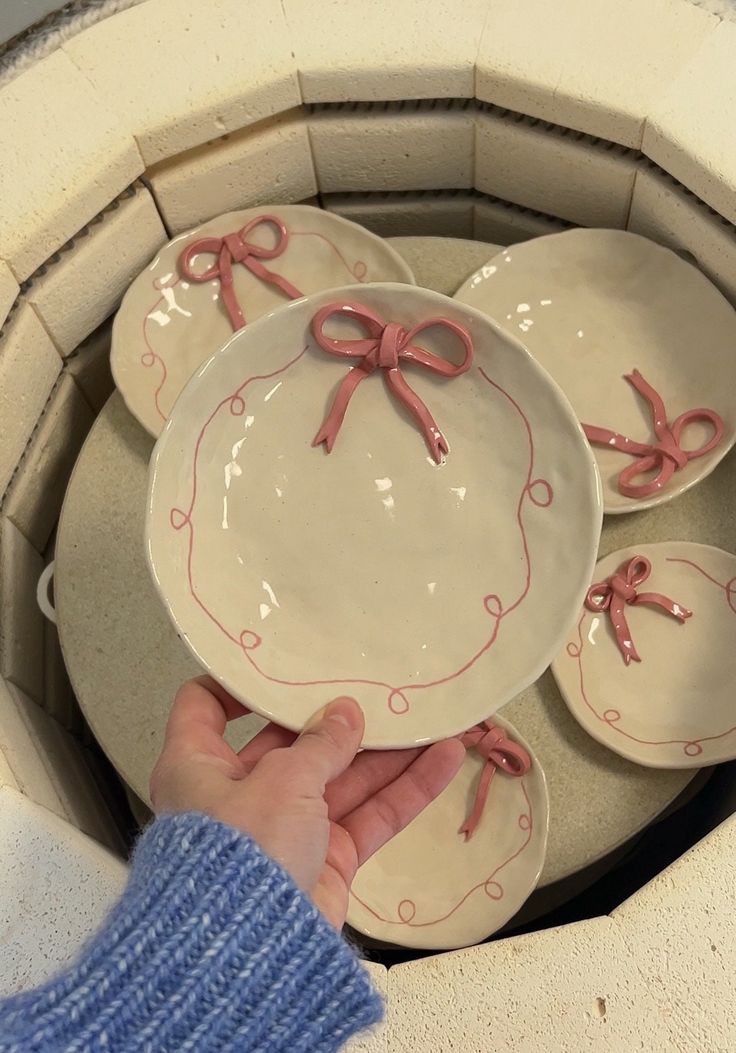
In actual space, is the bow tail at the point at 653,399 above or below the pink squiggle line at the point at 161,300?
below

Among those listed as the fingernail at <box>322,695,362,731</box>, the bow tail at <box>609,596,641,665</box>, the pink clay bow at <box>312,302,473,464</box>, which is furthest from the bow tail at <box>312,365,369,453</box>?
the bow tail at <box>609,596,641,665</box>

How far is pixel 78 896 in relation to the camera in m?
0.54

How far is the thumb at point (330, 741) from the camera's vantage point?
51 cm

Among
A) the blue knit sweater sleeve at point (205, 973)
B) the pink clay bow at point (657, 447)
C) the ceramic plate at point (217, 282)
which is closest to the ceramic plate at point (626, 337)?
the pink clay bow at point (657, 447)

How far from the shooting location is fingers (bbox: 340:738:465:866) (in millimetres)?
590

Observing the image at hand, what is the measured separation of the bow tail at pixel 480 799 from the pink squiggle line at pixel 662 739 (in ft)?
0.31

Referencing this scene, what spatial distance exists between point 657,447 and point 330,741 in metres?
0.38

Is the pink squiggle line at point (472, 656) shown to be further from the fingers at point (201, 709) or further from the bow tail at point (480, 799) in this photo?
the bow tail at point (480, 799)

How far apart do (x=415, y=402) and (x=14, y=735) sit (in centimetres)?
39

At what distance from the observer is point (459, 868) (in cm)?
72

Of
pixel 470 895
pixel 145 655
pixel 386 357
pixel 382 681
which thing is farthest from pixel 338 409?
A: pixel 470 895

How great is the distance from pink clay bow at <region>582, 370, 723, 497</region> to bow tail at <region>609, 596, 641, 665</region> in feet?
0.31

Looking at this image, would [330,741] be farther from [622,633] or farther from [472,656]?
[622,633]

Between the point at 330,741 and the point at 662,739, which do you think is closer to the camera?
the point at 330,741
